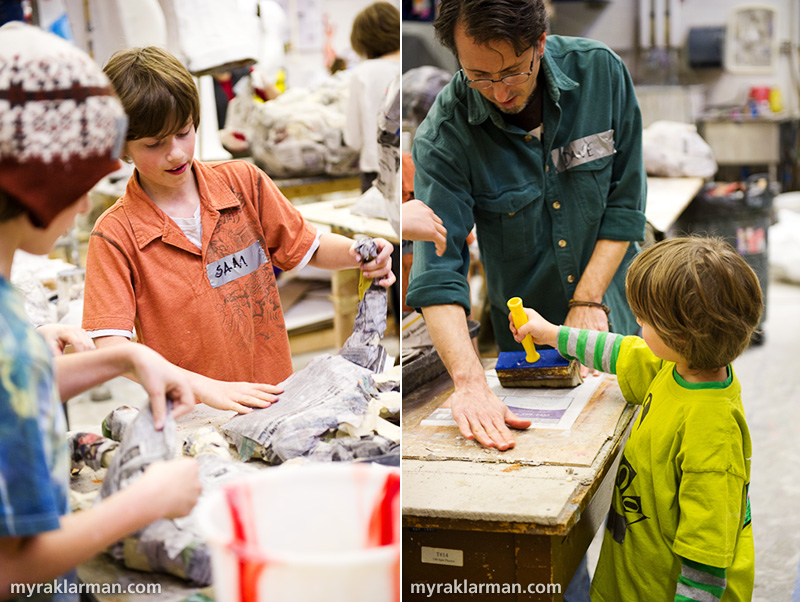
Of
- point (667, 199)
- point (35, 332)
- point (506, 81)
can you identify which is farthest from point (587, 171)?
point (667, 199)

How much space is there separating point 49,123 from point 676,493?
3.60ft

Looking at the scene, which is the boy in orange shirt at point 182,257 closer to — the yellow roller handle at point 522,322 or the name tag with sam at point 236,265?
the name tag with sam at point 236,265

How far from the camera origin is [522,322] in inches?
60.3

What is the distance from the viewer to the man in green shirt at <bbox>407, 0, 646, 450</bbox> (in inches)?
55.5

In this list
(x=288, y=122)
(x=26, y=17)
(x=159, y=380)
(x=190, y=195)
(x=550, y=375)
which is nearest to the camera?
(x=159, y=380)

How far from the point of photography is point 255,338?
1.18m

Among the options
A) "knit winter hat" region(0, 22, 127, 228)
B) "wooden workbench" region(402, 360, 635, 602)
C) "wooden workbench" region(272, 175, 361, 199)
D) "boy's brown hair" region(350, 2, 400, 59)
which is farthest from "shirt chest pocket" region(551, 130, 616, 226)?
"boy's brown hair" region(350, 2, 400, 59)

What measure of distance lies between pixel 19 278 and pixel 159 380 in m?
1.01

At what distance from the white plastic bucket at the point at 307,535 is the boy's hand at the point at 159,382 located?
0.12 m

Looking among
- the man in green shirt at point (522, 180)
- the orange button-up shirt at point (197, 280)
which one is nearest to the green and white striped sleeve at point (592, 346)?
the man in green shirt at point (522, 180)

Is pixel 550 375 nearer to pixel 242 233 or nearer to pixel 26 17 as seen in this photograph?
pixel 242 233

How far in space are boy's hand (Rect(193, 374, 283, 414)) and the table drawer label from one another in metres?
0.36

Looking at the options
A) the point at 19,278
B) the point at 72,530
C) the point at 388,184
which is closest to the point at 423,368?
the point at 388,184

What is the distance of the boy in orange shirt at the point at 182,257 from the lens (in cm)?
99
